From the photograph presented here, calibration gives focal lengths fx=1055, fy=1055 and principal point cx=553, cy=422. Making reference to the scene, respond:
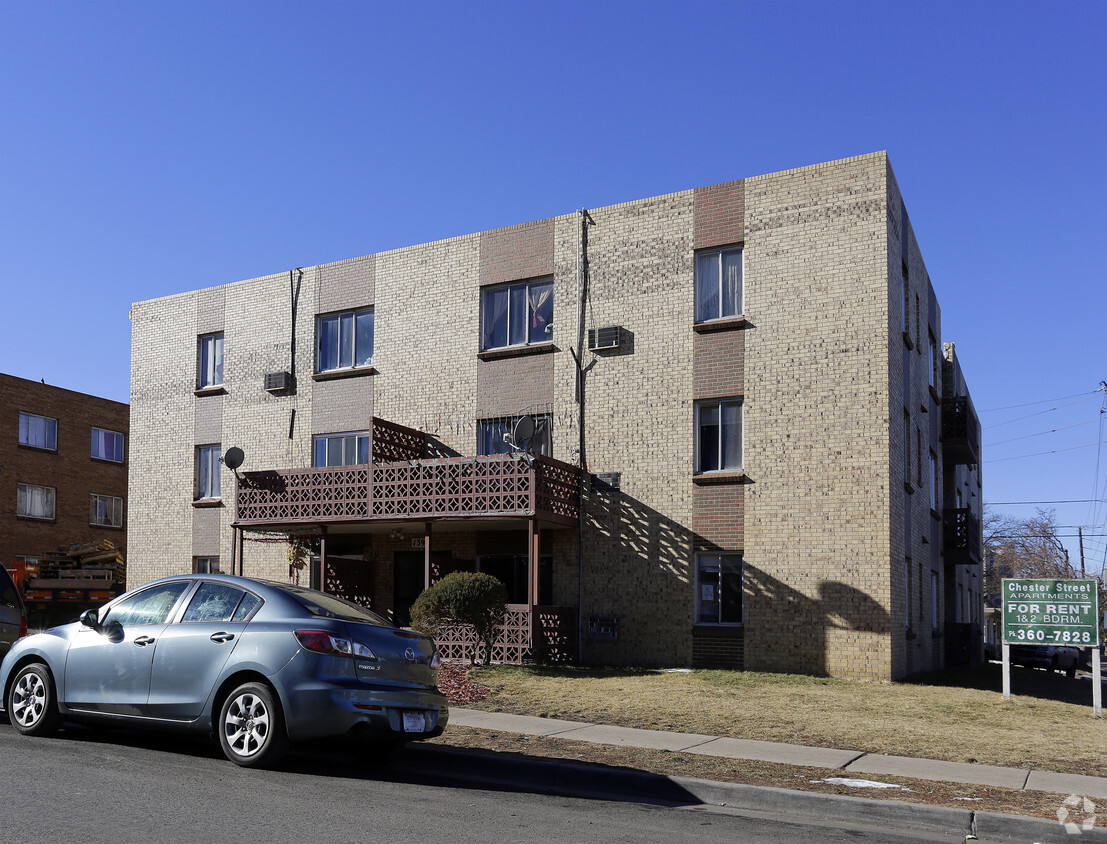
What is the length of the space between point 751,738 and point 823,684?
269 inches

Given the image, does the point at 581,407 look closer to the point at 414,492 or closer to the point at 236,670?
the point at 414,492

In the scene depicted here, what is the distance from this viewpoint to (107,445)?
43.1m

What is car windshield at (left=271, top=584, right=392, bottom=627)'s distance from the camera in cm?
895

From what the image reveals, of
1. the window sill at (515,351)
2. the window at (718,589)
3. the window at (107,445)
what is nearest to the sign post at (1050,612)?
the window at (718,589)

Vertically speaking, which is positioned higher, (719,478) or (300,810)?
(719,478)

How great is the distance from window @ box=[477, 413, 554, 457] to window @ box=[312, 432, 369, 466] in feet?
10.5

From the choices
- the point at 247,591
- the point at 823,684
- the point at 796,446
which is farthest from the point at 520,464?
the point at 247,591

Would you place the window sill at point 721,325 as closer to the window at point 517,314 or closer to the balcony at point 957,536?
the window at point 517,314

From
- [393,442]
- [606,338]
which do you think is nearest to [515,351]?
[606,338]

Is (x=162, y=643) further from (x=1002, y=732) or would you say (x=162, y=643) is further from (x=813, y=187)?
(x=813, y=187)

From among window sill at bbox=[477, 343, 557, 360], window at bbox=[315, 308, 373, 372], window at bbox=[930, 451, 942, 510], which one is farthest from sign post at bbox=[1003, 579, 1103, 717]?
window at bbox=[315, 308, 373, 372]

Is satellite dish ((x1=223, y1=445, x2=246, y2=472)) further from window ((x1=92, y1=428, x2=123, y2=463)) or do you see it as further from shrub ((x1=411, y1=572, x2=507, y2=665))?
window ((x1=92, y1=428, x2=123, y2=463))

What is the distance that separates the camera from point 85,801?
7152 millimetres

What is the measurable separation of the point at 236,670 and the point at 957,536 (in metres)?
23.4
